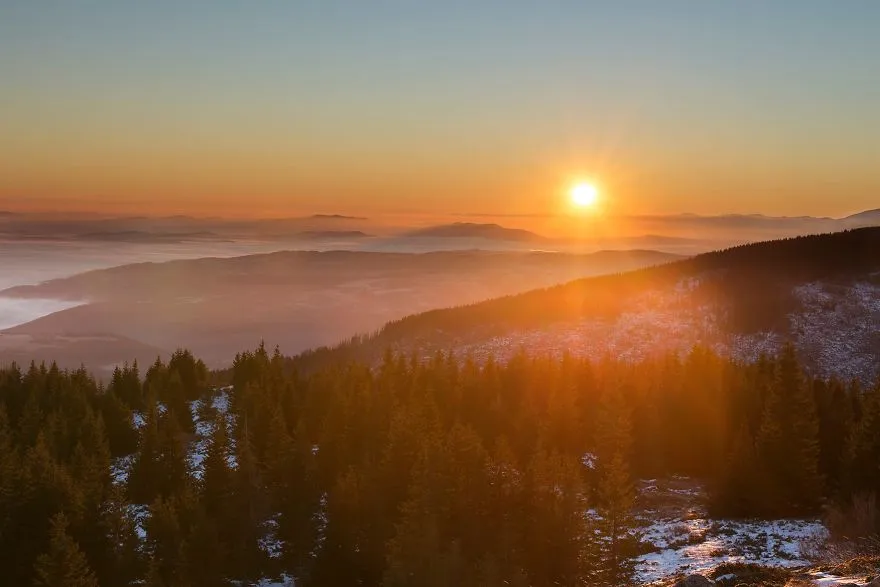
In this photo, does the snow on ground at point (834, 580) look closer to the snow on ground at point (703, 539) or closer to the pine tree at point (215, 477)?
the snow on ground at point (703, 539)

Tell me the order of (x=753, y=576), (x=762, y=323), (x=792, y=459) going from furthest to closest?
(x=762, y=323) < (x=792, y=459) < (x=753, y=576)

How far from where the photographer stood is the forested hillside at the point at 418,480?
35.0 meters

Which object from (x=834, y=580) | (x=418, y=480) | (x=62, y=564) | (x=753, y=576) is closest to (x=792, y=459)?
(x=753, y=576)

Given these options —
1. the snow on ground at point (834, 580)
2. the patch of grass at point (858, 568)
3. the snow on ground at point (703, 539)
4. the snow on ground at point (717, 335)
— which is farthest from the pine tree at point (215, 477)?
the snow on ground at point (717, 335)

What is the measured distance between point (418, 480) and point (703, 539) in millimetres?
17733

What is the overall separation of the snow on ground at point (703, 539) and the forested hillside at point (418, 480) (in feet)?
5.63

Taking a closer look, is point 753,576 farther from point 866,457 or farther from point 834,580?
point 866,457

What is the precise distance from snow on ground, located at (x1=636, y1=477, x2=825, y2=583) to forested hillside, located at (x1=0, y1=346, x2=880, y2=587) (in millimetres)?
1717

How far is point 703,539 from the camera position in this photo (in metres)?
39.2

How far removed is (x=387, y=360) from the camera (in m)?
79.1

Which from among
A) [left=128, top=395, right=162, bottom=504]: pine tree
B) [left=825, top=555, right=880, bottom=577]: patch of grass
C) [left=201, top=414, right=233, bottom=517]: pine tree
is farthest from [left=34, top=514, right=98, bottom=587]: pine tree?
[left=825, top=555, right=880, bottom=577]: patch of grass

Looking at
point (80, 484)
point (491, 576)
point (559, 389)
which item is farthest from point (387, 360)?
point (491, 576)

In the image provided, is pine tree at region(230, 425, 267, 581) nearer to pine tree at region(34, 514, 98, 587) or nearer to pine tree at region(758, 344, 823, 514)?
pine tree at region(34, 514, 98, 587)

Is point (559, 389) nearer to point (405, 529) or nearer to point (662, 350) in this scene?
point (405, 529)
